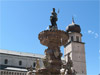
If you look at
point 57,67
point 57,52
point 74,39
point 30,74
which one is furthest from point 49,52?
Answer: point 74,39

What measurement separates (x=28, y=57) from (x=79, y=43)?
14325mm

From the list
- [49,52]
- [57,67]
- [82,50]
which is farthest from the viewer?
[82,50]

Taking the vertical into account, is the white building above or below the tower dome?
below

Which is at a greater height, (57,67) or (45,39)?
(45,39)

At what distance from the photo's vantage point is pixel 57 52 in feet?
34.1

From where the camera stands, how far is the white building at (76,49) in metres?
41.0

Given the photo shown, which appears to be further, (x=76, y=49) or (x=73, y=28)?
(x=73, y=28)

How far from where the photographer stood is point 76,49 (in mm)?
42719

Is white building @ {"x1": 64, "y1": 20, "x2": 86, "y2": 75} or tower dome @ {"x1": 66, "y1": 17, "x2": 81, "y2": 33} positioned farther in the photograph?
tower dome @ {"x1": 66, "y1": 17, "x2": 81, "y2": 33}

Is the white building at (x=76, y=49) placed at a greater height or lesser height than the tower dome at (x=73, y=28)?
lesser

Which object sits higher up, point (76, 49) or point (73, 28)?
point (73, 28)

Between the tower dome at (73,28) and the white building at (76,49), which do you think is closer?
the white building at (76,49)

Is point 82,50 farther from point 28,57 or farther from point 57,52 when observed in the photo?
point 57,52

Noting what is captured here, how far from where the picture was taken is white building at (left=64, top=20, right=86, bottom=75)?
135 ft
